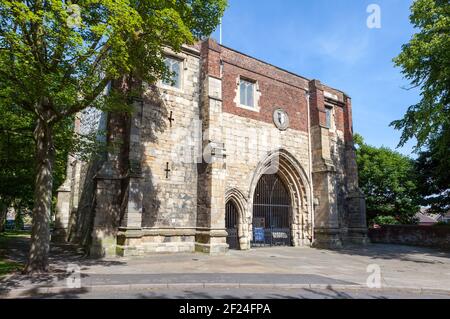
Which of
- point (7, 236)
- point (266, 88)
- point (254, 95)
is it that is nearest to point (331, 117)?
point (266, 88)

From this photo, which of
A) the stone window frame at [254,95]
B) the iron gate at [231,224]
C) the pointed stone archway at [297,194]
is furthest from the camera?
the pointed stone archway at [297,194]

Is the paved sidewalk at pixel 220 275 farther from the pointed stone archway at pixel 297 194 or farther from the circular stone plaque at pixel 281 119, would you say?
the circular stone plaque at pixel 281 119

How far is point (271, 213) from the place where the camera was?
19.7m

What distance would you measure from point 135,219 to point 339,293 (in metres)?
8.26

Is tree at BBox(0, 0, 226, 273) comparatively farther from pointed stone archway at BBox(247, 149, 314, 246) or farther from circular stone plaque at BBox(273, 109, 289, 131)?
pointed stone archway at BBox(247, 149, 314, 246)

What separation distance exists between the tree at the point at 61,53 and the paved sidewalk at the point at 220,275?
5.53ft

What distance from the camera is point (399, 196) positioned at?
29.0 meters

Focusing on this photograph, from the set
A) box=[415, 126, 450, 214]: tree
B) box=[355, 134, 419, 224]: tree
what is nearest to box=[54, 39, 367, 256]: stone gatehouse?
box=[415, 126, 450, 214]: tree

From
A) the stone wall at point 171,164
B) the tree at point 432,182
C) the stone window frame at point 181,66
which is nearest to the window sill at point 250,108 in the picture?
the stone wall at point 171,164

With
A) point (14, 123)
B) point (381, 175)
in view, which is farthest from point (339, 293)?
point (381, 175)

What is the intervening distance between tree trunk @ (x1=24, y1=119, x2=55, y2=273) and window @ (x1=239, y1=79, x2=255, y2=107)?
431 inches

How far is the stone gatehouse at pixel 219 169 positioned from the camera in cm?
1384

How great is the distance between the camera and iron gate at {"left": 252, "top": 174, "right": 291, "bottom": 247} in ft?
62.6

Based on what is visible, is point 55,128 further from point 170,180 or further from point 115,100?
point 170,180
